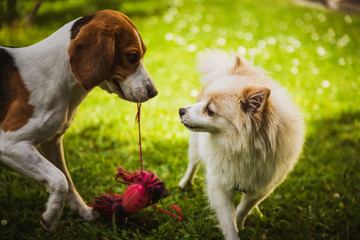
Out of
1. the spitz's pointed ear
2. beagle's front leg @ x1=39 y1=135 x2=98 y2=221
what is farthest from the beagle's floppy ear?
the spitz's pointed ear

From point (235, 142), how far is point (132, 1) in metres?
9.86

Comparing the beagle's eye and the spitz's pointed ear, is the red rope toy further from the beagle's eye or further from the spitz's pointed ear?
the spitz's pointed ear

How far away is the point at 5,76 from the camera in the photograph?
2.21m

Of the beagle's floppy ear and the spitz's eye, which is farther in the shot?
the spitz's eye

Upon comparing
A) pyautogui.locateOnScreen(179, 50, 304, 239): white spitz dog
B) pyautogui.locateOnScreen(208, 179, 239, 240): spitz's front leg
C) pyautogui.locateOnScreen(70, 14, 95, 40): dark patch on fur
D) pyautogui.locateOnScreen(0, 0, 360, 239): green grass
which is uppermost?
pyautogui.locateOnScreen(70, 14, 95, 40): dark patch on fur

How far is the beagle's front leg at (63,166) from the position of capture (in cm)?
259

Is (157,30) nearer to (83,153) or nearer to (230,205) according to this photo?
(83,153)

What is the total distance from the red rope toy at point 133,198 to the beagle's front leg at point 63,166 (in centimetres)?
8

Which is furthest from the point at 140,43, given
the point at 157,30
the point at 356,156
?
the point at 157,30

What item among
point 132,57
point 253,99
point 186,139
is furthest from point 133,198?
point 186,139

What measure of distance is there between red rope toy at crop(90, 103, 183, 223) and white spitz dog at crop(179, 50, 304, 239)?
0.46 metres

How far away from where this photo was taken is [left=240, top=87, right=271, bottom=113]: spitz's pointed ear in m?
2.15

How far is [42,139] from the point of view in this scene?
7.12ft

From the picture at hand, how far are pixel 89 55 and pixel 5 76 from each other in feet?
2.19
